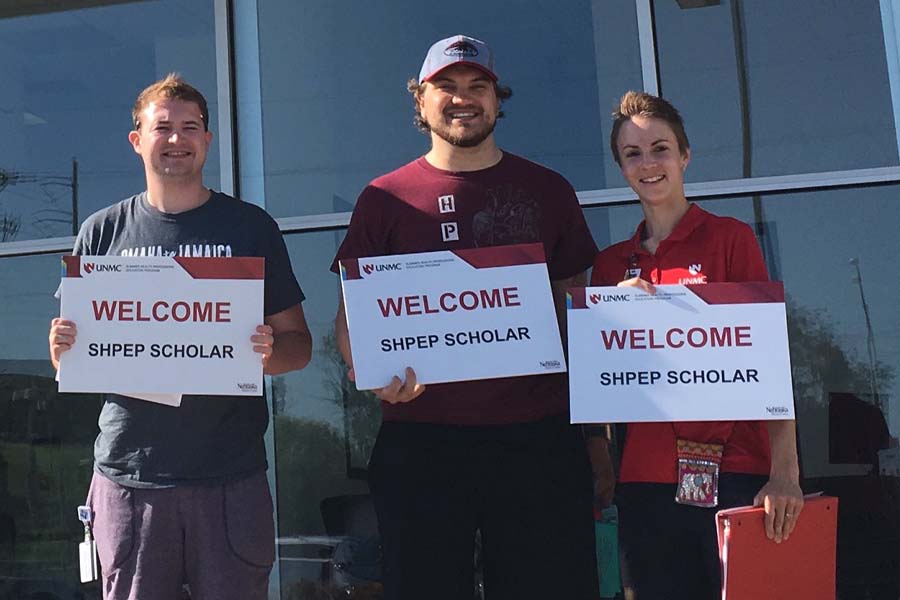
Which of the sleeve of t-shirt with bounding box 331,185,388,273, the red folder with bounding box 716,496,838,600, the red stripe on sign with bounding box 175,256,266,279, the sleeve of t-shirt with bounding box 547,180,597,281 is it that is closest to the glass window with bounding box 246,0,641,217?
the sleeve of t-shirt with bounding box 547,180,597,281

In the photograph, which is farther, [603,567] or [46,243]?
[46,243]

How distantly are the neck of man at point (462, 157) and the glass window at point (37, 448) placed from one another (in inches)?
89.8

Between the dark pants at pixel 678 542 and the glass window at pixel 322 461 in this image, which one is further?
the glass window at pixel 322 461

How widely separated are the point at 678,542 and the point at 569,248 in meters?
0.79

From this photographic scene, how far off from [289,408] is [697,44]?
2.19 meters

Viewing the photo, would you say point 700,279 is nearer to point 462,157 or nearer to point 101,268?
point 462,157

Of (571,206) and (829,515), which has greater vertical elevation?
(571,206)

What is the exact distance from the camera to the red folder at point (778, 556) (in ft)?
6.40

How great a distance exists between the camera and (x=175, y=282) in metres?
2.27

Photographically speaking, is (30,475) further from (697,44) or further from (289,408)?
(697,44)

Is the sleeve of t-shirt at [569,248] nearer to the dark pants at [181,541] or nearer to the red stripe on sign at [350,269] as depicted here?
the red stripe on sign at [350,269]

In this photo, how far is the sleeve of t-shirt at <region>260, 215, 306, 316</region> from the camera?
2.38 metres

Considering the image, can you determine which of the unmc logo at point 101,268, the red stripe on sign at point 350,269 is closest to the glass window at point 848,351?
the red stripe on sign at point 350,269

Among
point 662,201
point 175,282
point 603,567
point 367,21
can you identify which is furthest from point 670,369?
point 367,21
